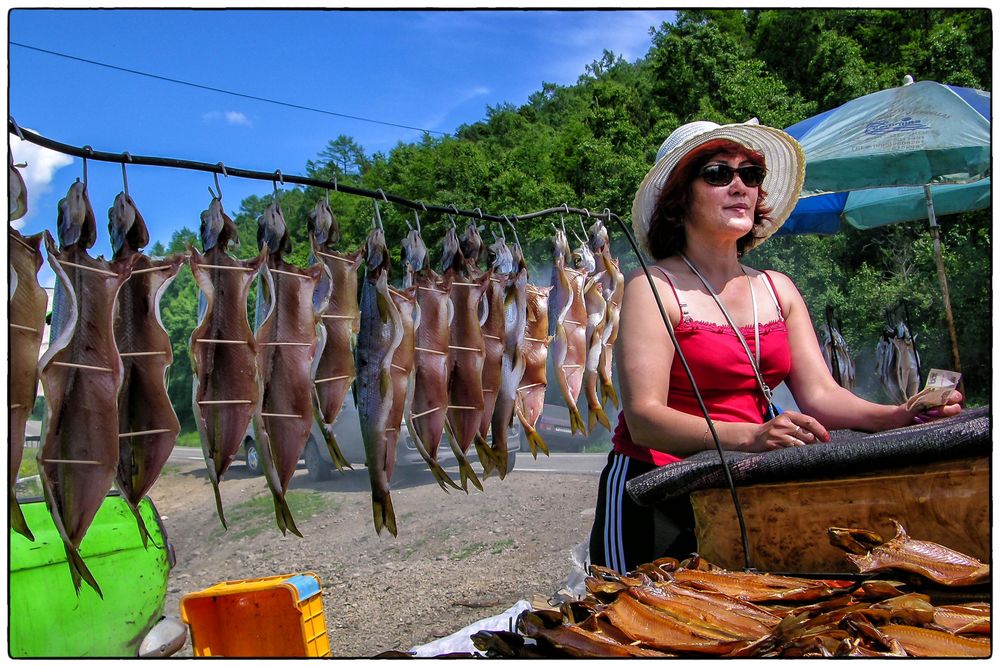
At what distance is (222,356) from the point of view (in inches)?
80.4

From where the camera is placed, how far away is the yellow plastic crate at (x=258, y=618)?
11.0 ft

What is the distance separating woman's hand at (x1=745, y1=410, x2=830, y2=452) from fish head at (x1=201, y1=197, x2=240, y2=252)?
1528 mm

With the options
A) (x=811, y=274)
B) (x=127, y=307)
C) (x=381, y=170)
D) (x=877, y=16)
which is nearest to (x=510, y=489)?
(x=127, y=307)

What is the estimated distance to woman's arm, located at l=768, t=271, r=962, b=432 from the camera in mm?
2492

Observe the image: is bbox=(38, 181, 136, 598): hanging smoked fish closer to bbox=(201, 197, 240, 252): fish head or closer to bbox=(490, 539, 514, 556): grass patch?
bbox=(201, 197, 240, 252): fish head

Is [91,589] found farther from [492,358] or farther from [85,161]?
[85,161]

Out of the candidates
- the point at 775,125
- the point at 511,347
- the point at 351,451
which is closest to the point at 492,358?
the point at 511,347

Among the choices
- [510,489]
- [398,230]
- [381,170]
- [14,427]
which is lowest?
[510,489]

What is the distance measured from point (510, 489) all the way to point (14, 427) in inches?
342

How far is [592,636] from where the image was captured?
1603 mm

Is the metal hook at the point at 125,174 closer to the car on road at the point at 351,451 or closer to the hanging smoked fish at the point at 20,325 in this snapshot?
the hanging smoked fish at the point at 20,325

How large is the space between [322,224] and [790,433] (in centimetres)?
144

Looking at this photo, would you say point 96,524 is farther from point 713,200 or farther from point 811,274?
point 811,274

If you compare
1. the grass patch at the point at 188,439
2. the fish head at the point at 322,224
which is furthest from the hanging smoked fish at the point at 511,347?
the grass patch at the point at 188,439
